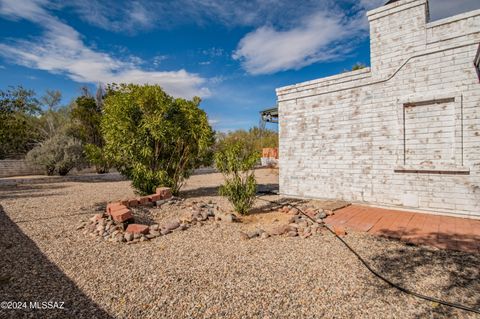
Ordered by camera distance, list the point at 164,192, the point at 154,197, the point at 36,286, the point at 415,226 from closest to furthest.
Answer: the point at 36,286 < the point at 415,226 < the point at 154,197 < the point at 164,192

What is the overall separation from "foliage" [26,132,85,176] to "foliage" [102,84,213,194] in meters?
8.92

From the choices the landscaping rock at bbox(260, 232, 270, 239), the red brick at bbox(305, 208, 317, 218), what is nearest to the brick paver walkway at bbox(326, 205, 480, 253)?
the red brick at bbox(305, 208, 317, 218)

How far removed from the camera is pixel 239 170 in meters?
6.46

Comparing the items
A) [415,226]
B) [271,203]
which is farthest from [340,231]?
[271,203]

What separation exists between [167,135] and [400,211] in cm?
680

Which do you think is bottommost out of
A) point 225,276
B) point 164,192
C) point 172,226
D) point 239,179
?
point 225,276

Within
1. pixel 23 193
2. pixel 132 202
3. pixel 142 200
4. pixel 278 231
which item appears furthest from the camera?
pixel 23 193

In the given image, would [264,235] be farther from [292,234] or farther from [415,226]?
[415,226]

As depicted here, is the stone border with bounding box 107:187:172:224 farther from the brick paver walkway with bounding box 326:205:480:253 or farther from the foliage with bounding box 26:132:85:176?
the foliage with bounding box 26:132:85:176

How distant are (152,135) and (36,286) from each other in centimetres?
553

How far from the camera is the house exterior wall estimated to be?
5453 mm

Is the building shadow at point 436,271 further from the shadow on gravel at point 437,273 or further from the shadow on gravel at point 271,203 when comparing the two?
the shadow on gravel at point 271,203

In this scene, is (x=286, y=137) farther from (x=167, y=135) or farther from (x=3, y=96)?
(x=3, y=96)

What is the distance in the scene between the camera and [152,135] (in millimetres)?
8070
